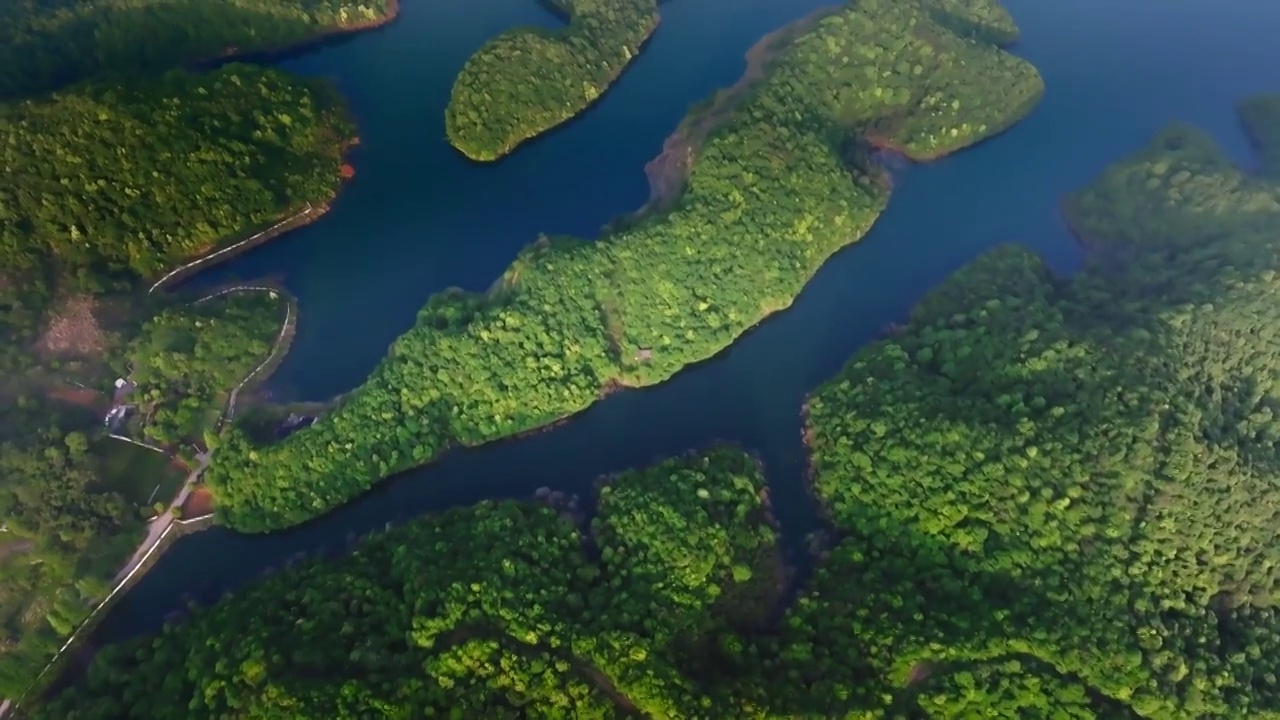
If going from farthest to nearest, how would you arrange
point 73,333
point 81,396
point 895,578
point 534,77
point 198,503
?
point 534,77 < point 73,333 < point 81,396 < point 198,503 < point 895,578

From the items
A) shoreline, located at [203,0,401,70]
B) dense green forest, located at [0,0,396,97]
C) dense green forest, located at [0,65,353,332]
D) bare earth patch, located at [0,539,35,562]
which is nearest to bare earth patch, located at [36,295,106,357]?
dense green forest, located at [0,65,353,332]

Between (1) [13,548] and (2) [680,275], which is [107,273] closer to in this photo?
→ (1) [13,548]

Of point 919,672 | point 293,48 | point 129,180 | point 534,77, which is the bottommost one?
point 919,672

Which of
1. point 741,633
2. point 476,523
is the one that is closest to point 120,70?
point 476,523

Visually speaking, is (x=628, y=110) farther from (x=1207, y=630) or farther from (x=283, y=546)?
(x=1207, y=630)

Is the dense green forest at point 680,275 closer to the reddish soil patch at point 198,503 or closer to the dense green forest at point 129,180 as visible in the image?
the reddish soil patch at point 198,503

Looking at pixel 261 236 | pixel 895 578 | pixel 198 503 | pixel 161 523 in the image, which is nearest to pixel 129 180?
pixel 261 236
